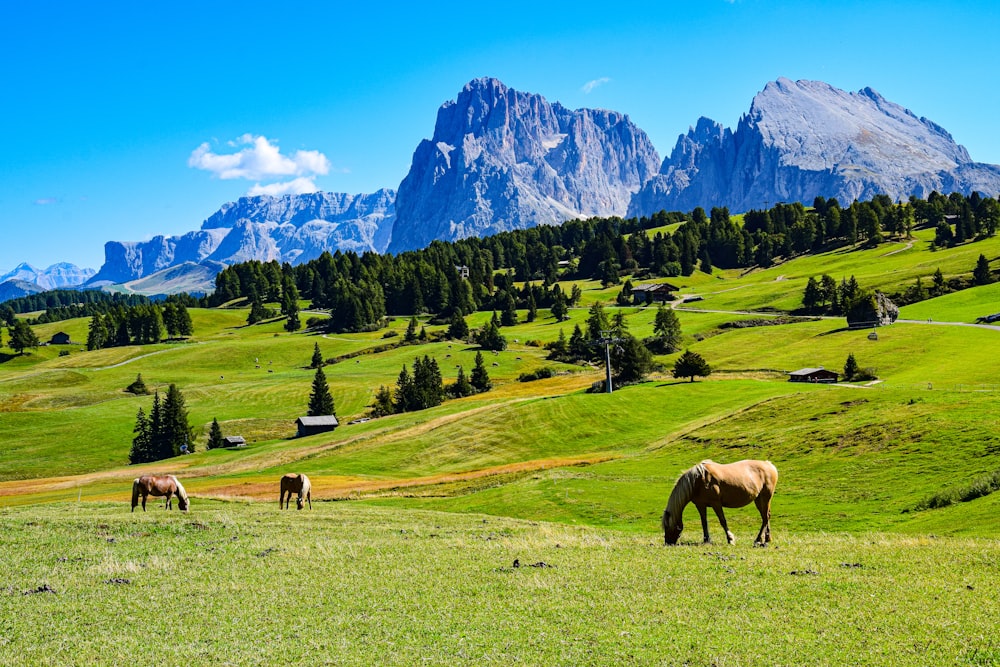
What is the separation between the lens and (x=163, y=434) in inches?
4542

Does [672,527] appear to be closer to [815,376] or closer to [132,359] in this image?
[815,376]

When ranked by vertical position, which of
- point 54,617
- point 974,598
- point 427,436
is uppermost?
point 54,617

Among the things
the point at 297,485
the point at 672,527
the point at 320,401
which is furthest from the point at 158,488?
the point at 320,401

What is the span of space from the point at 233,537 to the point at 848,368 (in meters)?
89.1

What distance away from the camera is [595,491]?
51.3 metres

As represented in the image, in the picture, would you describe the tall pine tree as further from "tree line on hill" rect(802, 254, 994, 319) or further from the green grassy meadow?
"tree line on hill" rect(802, 254, 994, 319)

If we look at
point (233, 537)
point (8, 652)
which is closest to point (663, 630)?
point (8, 652)

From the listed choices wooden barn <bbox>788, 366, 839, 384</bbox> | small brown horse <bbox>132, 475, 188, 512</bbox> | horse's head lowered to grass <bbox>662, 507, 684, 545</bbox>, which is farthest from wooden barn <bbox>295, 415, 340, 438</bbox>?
horse's head lowered to grass <bbox>662, 507, 684, 545</bbox>

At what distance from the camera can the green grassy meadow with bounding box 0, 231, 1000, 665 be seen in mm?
14414

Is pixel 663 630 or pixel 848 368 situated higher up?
pixel 663 630

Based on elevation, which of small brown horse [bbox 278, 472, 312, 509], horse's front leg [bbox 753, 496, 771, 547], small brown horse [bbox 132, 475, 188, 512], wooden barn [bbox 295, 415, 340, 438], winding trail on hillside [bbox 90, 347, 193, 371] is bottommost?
wooden barn [bbox 295, 415, 340, 438]

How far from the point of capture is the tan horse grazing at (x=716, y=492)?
2467 centimetres

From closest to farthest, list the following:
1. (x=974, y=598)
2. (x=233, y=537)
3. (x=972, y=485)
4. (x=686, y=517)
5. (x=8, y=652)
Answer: (x=8, y=652) → (x=974, y=598) → (x=233, y=537) → (x=972, y=485) → (x=686, y=517)

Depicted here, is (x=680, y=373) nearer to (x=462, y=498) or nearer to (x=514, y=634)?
(x=462, y=498)
